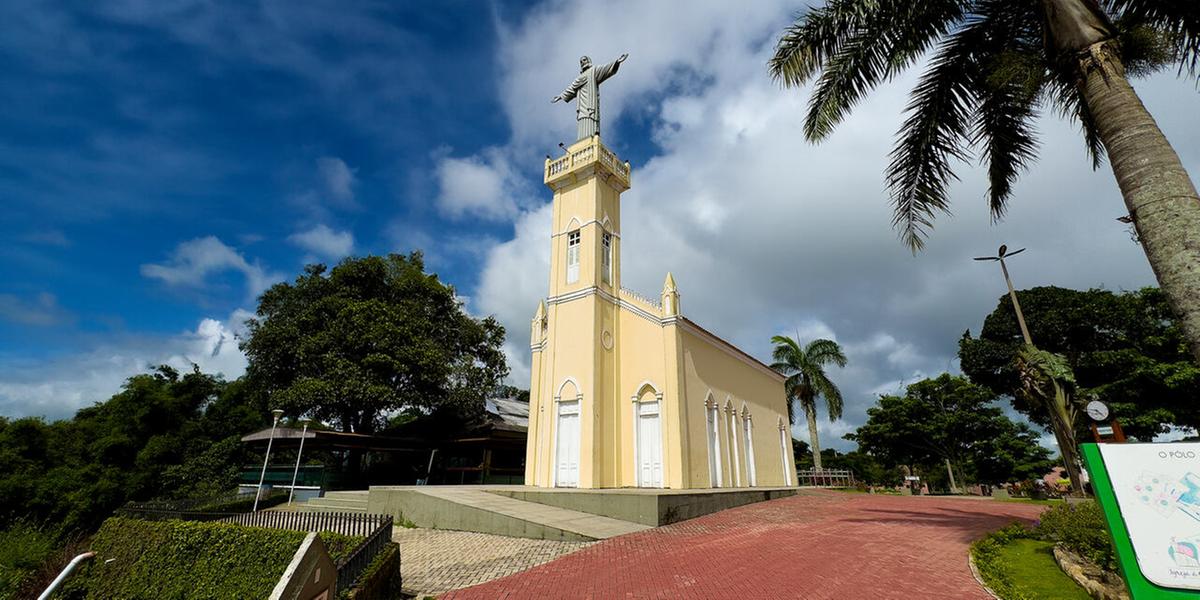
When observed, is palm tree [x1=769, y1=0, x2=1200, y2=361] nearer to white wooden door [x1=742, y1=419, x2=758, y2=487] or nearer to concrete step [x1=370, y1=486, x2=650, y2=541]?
concrete step [x1=370, y1=486, x2=650, y2=541]

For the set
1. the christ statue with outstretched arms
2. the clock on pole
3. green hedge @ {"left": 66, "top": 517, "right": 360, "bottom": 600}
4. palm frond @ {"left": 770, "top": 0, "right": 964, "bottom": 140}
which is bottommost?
green hedge @ {"left": 66, "top": 517, "right": 360, "bottom": 600}

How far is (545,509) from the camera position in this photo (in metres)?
13.8

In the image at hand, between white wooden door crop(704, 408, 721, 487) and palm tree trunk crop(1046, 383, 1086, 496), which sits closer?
palm tree trunk crop(1046, 383, 1086, 496)

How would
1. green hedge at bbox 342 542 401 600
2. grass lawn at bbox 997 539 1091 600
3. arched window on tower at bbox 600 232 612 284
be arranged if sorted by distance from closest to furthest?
green hedge at bbox 342 542 401 600, grass lawn at bbox 997 539 1091 600, arched window on tower at bbox 600 232 612 284

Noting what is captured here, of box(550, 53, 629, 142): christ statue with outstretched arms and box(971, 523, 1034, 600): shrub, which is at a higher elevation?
box(550, 53, 629, 142): christ statue with outstretched arms

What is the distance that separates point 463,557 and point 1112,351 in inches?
1391

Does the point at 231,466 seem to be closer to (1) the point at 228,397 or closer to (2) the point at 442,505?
(1) the point at 228,397

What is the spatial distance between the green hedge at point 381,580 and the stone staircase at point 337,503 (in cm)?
1141

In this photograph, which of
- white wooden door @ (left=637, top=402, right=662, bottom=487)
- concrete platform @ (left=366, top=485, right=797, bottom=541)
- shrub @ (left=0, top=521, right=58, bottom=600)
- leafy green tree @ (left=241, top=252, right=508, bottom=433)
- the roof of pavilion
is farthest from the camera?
leafy green tree @ (left=241, top=252, right=508, bottom=433)

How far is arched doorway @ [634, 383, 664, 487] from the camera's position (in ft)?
57.2

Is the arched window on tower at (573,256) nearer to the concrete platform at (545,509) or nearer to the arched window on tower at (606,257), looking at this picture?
the arched window on tower at (606,257)

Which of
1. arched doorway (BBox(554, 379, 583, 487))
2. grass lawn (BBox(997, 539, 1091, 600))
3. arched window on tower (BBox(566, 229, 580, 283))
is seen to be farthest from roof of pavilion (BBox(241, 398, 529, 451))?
grass lawn (BBox(997, 539, 1091, 600))

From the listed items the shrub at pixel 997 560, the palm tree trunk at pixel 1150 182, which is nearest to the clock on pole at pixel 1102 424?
the palm tree trunk at pixel 1150 182

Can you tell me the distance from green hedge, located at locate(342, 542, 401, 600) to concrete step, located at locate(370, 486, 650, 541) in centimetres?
423
